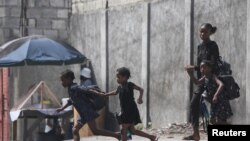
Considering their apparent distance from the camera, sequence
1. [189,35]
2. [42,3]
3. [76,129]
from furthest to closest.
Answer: [42,3], [189,35], [76,129]

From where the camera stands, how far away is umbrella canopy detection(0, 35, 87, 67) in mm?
14133

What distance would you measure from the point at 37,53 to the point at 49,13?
17.5 feet

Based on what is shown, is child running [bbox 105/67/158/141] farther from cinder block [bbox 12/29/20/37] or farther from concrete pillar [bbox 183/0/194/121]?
cinder block [bbox 12/29/20/37]

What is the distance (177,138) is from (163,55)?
2.34m

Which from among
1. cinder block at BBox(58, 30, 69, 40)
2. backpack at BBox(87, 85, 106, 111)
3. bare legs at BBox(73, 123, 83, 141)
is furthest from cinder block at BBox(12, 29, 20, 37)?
bare legs at BBox(73, 123, 83, 141)

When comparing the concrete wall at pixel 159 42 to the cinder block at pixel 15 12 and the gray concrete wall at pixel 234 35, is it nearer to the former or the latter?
the gray concrete wall at pixel 234 35

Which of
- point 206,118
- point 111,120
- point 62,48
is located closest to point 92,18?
point 111,120

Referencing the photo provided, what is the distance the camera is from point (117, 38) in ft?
56.2

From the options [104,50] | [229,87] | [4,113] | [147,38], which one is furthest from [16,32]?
[229,87]

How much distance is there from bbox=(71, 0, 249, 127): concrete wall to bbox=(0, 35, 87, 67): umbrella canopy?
1.70m

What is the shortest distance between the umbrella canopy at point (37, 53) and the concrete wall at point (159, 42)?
1.70 meters

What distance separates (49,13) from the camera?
19.5 m

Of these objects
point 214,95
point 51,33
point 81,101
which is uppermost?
point 51,33

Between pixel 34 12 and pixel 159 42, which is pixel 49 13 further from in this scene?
pixel 159 42
